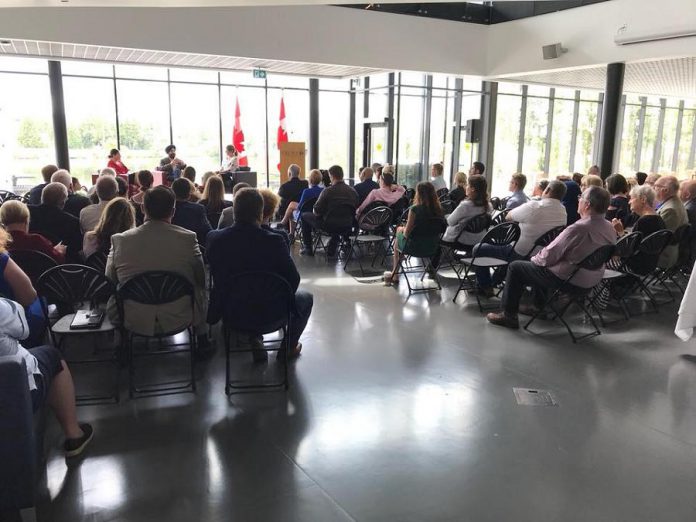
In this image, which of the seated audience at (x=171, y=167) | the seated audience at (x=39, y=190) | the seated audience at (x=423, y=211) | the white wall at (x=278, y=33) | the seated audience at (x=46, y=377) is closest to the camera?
the seated audience at (x=46, y=377)

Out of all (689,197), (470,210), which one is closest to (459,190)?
(470,210)

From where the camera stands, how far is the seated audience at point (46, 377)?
2396 mm

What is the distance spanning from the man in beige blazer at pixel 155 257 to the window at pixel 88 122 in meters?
9.14

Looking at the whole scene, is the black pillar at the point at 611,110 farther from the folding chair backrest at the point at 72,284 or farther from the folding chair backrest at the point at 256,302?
the folding chair backrest at the point at 72,284

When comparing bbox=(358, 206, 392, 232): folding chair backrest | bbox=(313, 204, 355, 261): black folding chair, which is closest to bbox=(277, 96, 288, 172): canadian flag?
bbox=(313, 204, 355, 261): black folding chair

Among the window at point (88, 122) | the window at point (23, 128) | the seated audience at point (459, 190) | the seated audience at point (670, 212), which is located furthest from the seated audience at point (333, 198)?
the window at point (23, 128)

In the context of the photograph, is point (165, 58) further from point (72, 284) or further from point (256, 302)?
point (256, 302)

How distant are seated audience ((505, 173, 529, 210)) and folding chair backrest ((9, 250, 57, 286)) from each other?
5.50 meters

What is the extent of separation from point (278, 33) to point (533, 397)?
8882 millimetres

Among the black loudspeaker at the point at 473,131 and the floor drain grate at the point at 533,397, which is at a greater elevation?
the black loudspeaker at the point at 473,131

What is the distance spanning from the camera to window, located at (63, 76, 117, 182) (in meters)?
11.8

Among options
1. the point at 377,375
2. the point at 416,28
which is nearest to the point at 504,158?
the point at 416,28

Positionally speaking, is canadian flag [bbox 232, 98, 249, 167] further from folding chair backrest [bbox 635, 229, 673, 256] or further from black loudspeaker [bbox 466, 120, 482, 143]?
folding chair backrest [bbox 635, 229, 673, 256]

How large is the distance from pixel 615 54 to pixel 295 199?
661 cm
